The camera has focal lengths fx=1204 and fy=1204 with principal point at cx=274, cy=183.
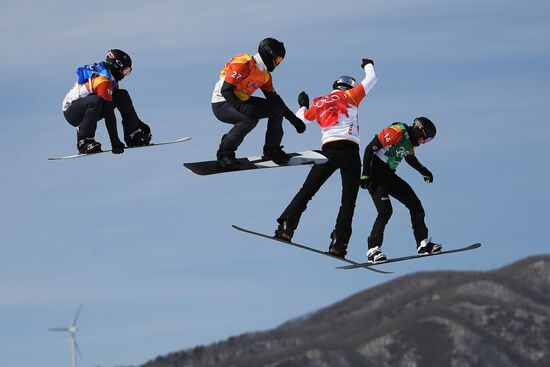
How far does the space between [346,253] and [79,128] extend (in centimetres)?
731

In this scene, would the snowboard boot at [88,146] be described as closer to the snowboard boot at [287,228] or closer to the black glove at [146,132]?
the black glove at [146,132]

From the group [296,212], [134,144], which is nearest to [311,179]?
[296,212]

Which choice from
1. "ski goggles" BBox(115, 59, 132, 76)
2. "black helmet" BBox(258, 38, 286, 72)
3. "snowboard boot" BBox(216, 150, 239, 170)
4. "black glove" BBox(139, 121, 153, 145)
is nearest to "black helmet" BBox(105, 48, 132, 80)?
"ski goggles" BBox(115, 59, 132, 76)

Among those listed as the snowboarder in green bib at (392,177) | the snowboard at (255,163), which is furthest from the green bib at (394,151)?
the snowboard at (255,163)

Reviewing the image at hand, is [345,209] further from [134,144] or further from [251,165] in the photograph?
[134,144]

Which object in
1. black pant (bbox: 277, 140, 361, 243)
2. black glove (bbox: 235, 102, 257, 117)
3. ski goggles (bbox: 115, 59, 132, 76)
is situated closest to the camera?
black glove (bbox: 235, 102, 257, 117)

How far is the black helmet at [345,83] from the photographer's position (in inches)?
1113

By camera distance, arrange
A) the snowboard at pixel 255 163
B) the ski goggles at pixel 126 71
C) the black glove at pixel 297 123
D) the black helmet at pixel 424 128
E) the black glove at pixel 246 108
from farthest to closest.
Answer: the ski goggles at pixel 126 71 < the black helmet at pixel 424 128 < the snowboard at pixel 255 163 < the black glove at pixel 297 123 < the black glove at pixel 246 108

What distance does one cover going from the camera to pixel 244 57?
2705 centimetres

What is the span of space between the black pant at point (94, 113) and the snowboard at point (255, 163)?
7.94ft

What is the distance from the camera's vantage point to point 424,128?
95.3 ft

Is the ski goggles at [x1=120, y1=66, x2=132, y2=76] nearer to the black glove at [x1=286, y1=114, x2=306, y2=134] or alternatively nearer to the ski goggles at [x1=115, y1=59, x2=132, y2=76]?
the ski goggles at [x1=115, y1=59, x2=132, y2=76]

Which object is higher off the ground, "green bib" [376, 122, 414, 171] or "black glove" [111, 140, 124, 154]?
"black glove" [111, 140, 124, 154]

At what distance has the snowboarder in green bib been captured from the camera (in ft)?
95.5
